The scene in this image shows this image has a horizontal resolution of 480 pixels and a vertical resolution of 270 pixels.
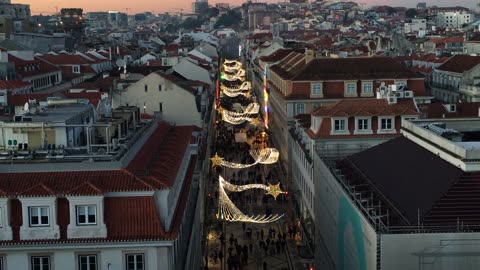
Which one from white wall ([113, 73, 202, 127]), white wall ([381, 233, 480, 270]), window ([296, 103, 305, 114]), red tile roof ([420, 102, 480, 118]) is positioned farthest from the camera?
window ([296, 103, 305, 114])

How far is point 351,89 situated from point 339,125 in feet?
60.7

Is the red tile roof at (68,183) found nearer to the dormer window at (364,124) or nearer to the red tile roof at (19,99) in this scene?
the dormer window at (364,124)

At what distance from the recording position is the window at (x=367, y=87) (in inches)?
2643

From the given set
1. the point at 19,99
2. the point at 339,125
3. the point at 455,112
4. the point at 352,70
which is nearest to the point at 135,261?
the point at 339,125

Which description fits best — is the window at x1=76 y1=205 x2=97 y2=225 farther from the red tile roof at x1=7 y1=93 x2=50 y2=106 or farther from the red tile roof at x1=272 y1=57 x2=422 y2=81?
the red tile roof at x1=272 y1=57 x2=422 y2=81

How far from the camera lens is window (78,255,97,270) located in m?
24.8

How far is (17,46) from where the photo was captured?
100m

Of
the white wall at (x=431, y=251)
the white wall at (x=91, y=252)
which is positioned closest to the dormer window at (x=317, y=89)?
the white wall at (x=431, y=251)

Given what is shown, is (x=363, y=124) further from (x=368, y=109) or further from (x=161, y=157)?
(x=161, y=157)

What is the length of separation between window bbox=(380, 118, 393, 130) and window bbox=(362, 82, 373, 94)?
17651mm

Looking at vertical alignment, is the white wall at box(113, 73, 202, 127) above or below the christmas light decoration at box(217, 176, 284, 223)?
above

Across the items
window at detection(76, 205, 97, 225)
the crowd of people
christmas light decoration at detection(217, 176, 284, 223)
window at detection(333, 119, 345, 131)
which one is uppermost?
window at detection(76, 205, 97, 225)

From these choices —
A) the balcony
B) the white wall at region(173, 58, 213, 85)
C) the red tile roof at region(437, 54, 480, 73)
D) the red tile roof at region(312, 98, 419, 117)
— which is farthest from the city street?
the red tile roof at region(437, 54, 480, 73)

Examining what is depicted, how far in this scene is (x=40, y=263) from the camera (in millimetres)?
24781
